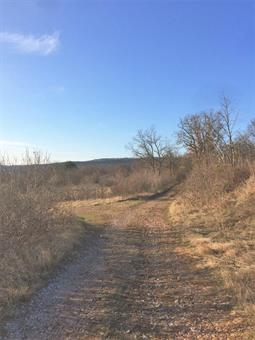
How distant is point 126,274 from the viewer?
32.0ft

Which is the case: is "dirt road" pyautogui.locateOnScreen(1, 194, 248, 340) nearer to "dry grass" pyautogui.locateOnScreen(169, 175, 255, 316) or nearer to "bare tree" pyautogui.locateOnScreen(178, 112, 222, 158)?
"dry grass" pyautogui.locateOnScreen(169, 175, 255, 316)

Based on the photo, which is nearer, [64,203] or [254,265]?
[254,265]

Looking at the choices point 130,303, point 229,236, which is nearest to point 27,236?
point 130,303

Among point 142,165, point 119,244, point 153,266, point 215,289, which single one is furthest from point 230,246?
point 142,165

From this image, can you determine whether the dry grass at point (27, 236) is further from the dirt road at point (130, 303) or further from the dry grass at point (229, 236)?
the dry grass at point (229, 236)

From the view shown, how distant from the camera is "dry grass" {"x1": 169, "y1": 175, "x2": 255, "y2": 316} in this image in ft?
26.5

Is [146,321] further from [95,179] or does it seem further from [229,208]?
[95,179]

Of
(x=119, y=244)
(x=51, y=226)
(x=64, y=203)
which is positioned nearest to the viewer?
(x=51, y=226)

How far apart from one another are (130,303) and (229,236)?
6.12 meters

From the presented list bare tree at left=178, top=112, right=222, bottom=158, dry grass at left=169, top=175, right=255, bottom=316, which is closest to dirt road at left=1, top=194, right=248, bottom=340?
dry grass at left=169, top=175, right=255, bottom=316

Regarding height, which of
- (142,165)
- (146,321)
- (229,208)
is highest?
(142,165)

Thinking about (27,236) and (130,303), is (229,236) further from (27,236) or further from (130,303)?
(27,236)

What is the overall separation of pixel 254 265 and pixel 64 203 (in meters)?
9.18

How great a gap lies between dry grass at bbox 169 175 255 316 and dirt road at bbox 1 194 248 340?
0.36m
